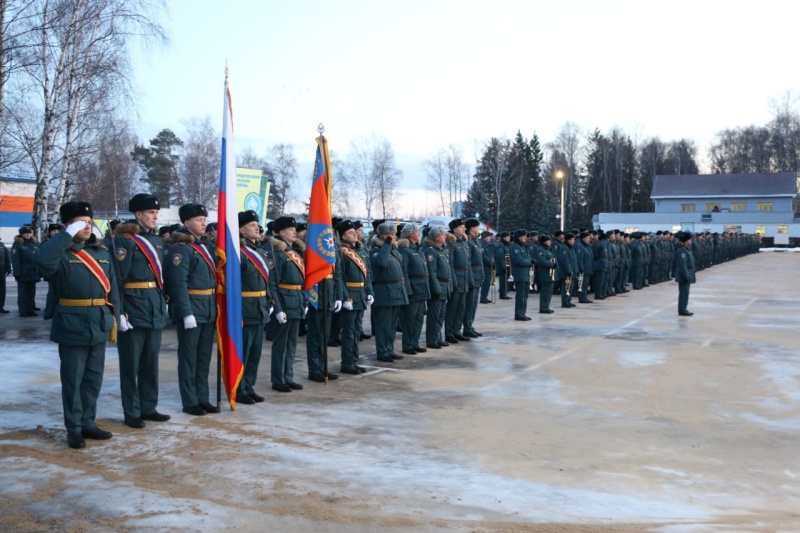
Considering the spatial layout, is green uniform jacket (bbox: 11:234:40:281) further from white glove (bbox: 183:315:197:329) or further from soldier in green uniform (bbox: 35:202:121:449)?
soldier in green uniform (bbox: 35:202:121:449)

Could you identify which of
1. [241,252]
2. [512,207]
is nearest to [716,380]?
[241,252]

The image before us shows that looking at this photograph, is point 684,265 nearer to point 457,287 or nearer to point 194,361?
point 457,287

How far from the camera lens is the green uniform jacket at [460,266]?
40.3 feet

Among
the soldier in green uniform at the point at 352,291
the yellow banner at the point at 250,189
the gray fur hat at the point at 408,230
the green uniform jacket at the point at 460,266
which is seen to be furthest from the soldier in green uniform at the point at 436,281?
the yellow banner at the point at 250,189

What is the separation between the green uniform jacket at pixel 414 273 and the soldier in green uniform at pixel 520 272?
15.4 ft

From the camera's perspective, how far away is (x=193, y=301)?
7.23 meters

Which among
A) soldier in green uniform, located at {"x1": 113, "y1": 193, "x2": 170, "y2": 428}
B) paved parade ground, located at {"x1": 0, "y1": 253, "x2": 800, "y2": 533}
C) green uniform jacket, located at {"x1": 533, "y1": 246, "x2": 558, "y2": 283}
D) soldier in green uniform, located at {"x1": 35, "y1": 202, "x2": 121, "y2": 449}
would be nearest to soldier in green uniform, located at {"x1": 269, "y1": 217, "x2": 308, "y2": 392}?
paved parade ground, located at {"x1": 0, "y1": 253, "x2": 800, "y2": 533}

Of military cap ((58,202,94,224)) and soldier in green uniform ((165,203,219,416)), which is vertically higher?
military cap ((58,202,94,224))

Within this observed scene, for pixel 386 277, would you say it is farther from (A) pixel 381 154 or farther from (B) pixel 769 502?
(A) pixel 381 154

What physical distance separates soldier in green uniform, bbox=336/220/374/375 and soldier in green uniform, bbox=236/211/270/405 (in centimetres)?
158

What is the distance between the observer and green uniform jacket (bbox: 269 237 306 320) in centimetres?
837

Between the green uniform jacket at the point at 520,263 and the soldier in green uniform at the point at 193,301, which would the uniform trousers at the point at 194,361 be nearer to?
the soldier in green uniform at the point at 193,301

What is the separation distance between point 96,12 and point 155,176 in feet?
156

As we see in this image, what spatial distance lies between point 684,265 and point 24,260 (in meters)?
14.9
